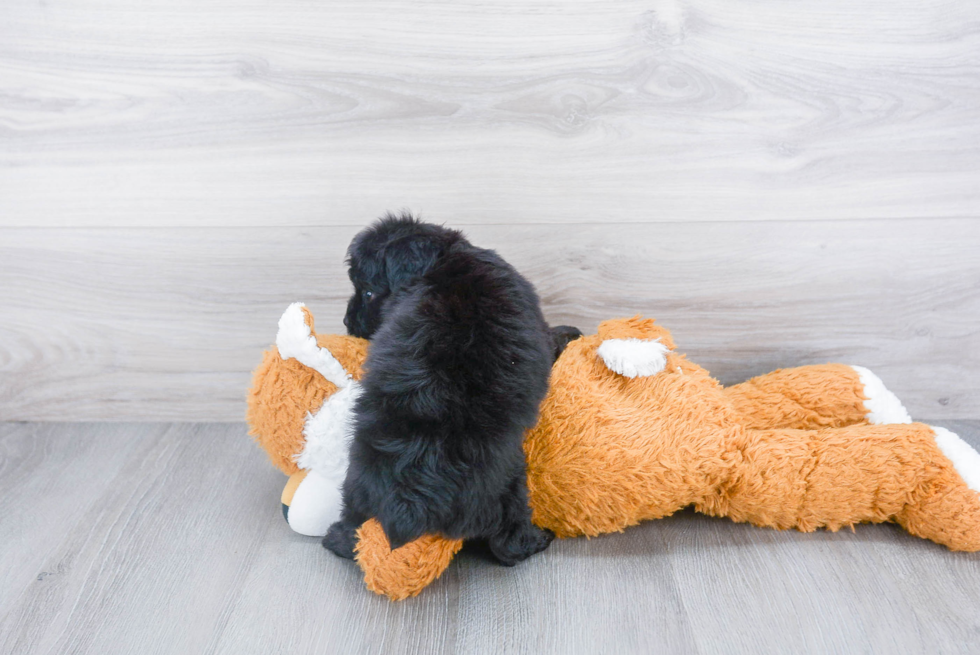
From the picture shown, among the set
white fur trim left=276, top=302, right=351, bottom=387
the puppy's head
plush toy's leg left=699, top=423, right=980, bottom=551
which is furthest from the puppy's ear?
plush toy's leg left=699, top=423, right=980, bottom=551

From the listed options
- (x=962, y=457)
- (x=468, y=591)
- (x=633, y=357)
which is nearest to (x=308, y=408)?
(x=468, y=591)

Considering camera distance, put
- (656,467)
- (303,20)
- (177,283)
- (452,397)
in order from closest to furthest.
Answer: (452,397) < (656,467) < (303,20) < (177,283)

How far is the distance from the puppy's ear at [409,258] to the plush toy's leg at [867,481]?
17.4 inches

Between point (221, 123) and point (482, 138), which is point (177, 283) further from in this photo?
point (482, 138)

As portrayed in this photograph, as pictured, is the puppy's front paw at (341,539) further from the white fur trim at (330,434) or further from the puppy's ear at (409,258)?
the puppy's ear at (409,258)

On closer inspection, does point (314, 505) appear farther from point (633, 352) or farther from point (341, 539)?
point (633, 352)

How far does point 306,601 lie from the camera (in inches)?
28.8

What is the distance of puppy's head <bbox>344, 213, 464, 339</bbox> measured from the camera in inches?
28.7

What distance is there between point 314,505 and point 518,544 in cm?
26

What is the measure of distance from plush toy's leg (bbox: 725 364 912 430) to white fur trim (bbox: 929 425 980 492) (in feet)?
0.29

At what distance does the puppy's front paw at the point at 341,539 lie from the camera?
764mm

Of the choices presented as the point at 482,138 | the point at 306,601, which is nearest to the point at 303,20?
the point at 482,138

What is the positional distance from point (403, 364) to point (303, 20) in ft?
1.83

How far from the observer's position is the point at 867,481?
78cm
